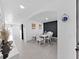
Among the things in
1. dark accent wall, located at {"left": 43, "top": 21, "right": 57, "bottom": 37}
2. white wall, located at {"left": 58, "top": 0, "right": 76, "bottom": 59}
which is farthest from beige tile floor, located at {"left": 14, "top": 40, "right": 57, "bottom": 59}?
dark accent wall, located at {"left": 43, "top": 21, "right": 57, "bottom": 37}

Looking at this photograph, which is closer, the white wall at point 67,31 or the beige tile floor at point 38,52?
the white wall at point 67,31

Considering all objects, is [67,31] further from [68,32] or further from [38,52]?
[38,52]

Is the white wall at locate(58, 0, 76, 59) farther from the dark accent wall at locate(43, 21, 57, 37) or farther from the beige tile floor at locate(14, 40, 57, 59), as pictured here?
the dark accent wall at locate(43, 21, 57, 37)

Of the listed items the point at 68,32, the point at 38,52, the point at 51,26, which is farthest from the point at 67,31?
the point at 51,26

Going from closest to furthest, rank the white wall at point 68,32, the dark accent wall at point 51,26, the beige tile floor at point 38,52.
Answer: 1. the white wall at point 68,32
2. the beige tile floor at point 38,52
3. the dark accent wall at point 51,26

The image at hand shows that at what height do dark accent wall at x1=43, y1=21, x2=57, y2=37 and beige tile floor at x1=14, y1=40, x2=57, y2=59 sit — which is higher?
dark accent wall at x1=43, y1=21, x2=57, y2=37

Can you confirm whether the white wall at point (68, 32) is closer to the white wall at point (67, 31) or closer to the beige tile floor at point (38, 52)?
the white wall at point (67, 31)

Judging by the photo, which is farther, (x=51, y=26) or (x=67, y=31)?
(x=51, y=26)

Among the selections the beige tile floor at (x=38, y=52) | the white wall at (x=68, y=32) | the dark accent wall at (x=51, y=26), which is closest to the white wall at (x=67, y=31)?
the white wall at (x=68, y=32)

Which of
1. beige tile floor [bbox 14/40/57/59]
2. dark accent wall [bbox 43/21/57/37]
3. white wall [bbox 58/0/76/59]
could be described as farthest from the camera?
dark accent wall [bbox 43/21/57/37]

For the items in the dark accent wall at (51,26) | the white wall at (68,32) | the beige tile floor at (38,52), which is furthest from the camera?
the dark accent wall at (51,26)

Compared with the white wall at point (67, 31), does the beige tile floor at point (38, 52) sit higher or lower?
lower

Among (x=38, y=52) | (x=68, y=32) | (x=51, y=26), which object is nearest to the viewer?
(x=68, y=32)

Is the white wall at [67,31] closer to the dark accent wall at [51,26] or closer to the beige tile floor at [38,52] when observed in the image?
the beige tile floor at [38,52]
